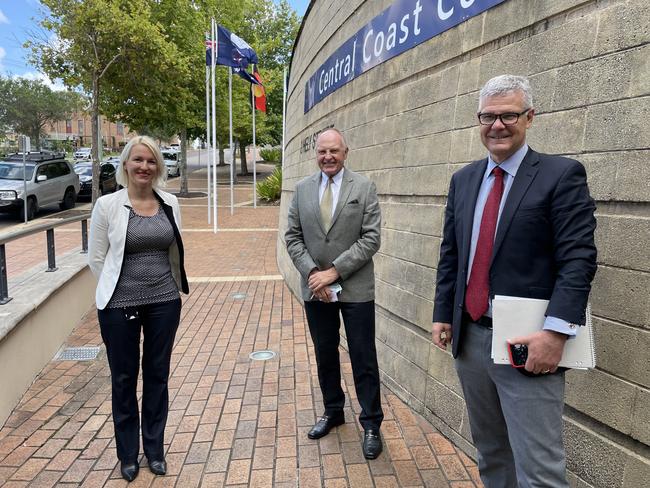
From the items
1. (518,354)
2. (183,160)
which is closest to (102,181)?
(183,160)

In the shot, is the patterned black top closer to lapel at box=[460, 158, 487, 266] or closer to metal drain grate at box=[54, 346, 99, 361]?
lapel at box=[460, 158, 487, 266]

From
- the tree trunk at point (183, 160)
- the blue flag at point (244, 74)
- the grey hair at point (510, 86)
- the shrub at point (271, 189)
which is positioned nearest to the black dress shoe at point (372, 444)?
the grey hair at point (510, 86)

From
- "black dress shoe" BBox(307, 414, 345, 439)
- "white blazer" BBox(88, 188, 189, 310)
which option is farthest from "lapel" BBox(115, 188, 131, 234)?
"black dress shoe" BBox(307, 414, 345, 439)

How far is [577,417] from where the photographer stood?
2.33m

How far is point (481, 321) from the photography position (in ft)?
6.64

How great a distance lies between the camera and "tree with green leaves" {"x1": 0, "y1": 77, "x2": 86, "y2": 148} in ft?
171

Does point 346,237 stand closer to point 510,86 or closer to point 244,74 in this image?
point 510,86

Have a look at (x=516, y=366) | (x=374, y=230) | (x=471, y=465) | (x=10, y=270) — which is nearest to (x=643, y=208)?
(x=516, y=366)

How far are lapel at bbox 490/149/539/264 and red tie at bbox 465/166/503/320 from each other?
0.07m

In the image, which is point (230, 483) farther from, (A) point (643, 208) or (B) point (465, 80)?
(B) point (465, 80)

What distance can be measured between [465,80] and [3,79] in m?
61.9

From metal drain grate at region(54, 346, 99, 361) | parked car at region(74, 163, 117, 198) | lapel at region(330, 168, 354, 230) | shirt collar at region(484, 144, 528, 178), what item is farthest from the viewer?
parked car at region(74, 163, 117, 198)

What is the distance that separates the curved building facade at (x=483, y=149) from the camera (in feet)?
6.70

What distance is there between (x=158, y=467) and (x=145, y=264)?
1197 mm
